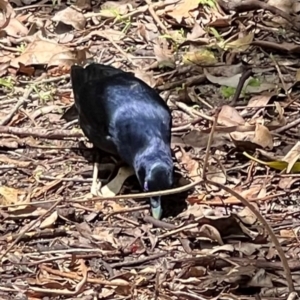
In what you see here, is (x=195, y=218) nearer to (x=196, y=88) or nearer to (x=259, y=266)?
(x=259, y=266)

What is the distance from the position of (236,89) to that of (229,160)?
2.17ft

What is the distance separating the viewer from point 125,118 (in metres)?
4.45

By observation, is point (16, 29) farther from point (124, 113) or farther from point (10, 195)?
point (10, 195)

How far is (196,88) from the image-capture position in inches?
203

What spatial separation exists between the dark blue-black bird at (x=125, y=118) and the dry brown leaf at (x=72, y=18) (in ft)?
3.83

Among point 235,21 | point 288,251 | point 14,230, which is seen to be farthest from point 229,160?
point 235,21

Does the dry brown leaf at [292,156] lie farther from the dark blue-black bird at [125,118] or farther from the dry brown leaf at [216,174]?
the dark blue-black bird at [125,118]

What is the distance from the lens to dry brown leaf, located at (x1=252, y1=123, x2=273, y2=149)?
14.7 feet

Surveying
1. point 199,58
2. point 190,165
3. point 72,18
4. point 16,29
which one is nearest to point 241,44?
point 199,58

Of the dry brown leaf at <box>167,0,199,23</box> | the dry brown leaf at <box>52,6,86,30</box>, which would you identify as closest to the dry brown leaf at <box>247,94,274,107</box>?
the dry brown leaf at <box>167,0,199,23</box>

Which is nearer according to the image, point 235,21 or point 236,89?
point 236,89

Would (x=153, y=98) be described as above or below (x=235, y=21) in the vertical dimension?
above

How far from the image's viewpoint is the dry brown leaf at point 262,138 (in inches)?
177

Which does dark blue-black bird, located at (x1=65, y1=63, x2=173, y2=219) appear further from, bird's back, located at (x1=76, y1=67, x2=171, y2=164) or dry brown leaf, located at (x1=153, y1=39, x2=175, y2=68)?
dry brown leaf, located at (x1=153, y1=39, x2=175, y2=68)
